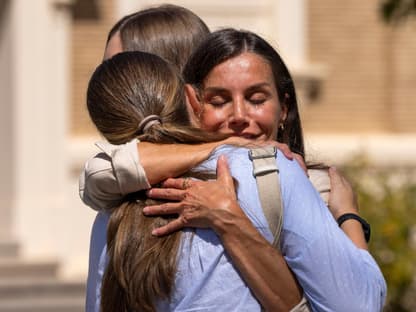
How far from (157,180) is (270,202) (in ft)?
0.91

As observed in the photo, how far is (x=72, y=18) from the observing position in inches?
508

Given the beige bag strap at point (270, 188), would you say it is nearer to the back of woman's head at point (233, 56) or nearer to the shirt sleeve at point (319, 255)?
the shirt sleeve at point (319, 255)

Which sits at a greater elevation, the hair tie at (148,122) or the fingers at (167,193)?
the hair tie at (148,122)

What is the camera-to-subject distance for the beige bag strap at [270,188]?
2834 millimetres

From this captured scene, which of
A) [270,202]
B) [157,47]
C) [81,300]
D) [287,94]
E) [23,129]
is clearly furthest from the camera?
[23,129]

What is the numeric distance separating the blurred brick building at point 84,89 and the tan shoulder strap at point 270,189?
941 cm

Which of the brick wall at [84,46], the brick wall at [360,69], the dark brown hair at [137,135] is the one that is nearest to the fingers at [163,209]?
the dark brown hair at [137,135]

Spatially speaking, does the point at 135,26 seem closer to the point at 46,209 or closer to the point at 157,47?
the point at 157,47

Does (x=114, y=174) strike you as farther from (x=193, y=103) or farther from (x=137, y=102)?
(x=193, y=103)

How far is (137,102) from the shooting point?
3.03 metres

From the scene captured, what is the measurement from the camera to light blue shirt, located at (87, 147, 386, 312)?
284cm

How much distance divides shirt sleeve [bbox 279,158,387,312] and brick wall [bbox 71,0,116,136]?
33.0 feet

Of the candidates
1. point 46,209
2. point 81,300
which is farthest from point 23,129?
point 81,300

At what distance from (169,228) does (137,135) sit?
258 mm
